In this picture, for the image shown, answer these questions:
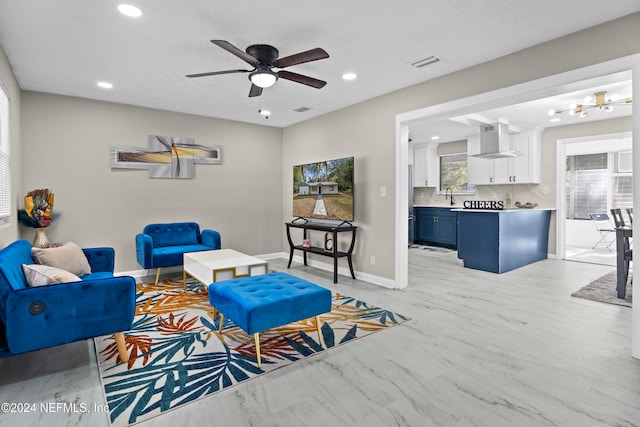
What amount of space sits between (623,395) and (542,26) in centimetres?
267

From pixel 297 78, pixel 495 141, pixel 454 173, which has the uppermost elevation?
pixel 297 78

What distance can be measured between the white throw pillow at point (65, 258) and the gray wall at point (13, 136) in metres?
0.42

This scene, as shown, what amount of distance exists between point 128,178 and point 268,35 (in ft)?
10.8

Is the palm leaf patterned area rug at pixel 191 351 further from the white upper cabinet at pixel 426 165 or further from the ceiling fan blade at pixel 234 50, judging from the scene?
the white upper cabinet at pixel 426 165

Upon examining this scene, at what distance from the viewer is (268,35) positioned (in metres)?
2.80

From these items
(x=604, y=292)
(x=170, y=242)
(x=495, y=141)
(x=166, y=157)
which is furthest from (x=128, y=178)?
(x=604, y=292)

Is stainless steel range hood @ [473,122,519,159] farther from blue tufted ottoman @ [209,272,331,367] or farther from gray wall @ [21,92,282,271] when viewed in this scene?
blue tufted ottoman @ [209,272,331,367]

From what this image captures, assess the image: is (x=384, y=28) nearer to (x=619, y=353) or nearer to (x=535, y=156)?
(x=619, y=353)

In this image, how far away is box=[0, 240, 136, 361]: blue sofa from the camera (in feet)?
6.47

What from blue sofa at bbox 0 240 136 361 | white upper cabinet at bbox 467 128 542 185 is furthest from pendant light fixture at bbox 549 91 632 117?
blue sofa at bbox 0 240 136 361

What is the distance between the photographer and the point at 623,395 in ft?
6.51

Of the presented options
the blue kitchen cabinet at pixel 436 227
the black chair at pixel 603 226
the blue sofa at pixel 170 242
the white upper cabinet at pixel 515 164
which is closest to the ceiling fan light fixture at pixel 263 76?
the blue sofa at pixel 170 242

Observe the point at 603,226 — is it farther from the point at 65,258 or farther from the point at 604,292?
the point at 65,258

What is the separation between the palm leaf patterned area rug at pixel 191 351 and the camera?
1988 mm
